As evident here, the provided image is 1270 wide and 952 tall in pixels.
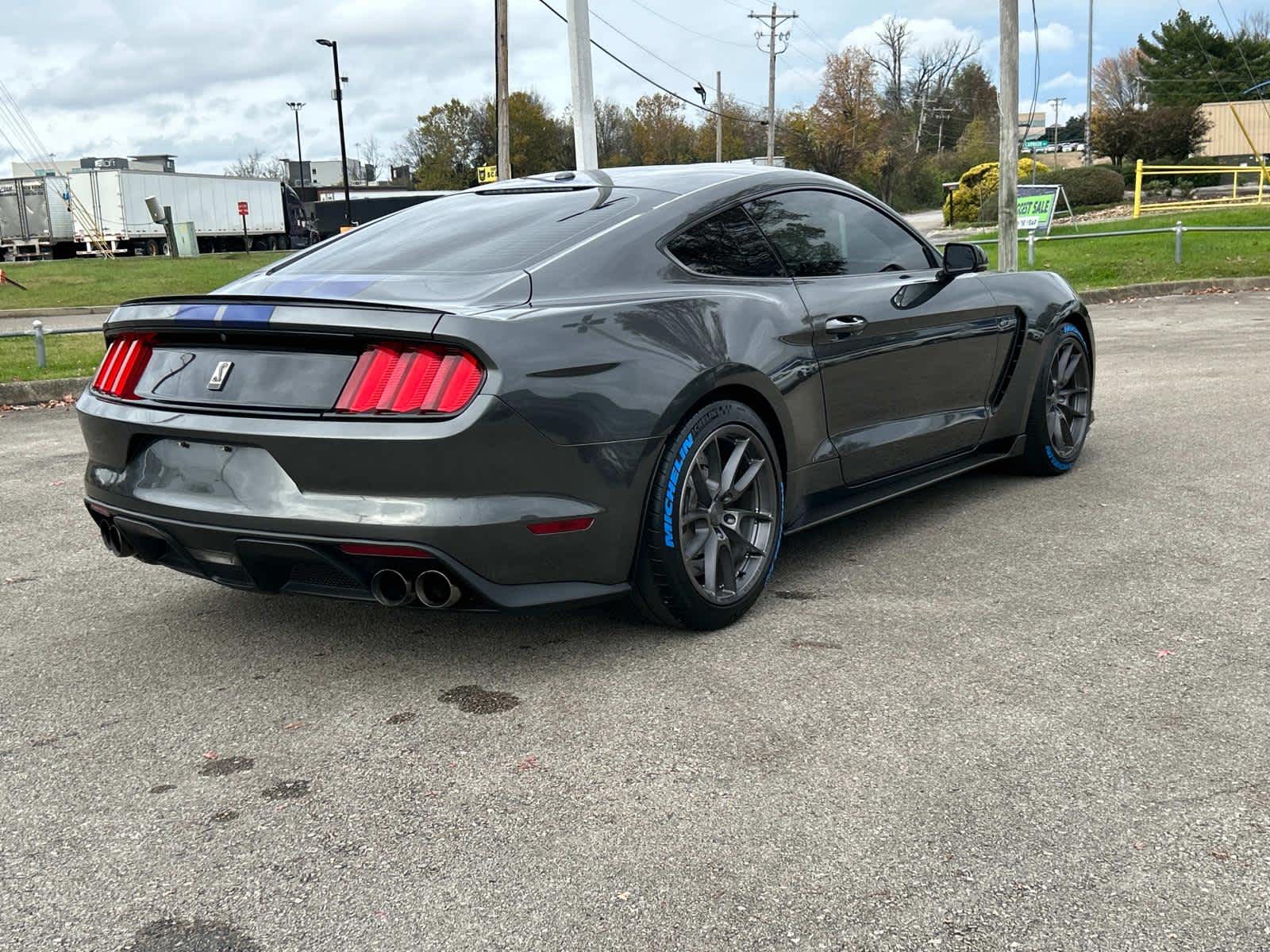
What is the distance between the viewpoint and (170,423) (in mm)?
3592

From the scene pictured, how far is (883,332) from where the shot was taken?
4.70 metres

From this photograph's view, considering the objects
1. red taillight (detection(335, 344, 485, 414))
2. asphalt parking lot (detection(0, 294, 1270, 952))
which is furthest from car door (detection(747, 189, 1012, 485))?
red taillight (detection(335, 344, 485, 414))

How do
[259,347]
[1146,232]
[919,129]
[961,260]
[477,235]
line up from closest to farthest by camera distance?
[259,347] < [477,235] < [961,260] < [1146,232] < [919,129]

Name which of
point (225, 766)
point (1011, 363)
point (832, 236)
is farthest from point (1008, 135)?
point (225, 766)

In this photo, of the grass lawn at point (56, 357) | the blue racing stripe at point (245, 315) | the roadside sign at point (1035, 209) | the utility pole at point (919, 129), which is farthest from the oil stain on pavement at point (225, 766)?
the utility pole at point (919, 129)

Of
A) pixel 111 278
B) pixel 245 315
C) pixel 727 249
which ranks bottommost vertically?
pixel 245 315

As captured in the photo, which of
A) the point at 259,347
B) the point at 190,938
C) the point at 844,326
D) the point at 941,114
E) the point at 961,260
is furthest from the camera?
the point at 941,114

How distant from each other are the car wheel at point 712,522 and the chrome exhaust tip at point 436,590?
630 mm

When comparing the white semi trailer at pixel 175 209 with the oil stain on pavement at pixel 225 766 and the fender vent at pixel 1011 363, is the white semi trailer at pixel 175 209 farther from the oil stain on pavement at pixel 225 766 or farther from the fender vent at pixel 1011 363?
the oil stain on pavement at pixel 225 766

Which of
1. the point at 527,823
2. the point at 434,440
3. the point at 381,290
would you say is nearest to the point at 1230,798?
the point at 527,823

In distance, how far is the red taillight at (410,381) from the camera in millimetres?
3281

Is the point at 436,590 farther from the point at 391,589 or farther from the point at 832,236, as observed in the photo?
the point at 832,236

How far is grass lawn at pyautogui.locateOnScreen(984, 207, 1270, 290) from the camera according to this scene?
57.9 feet

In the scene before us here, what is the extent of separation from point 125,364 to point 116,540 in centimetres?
53
